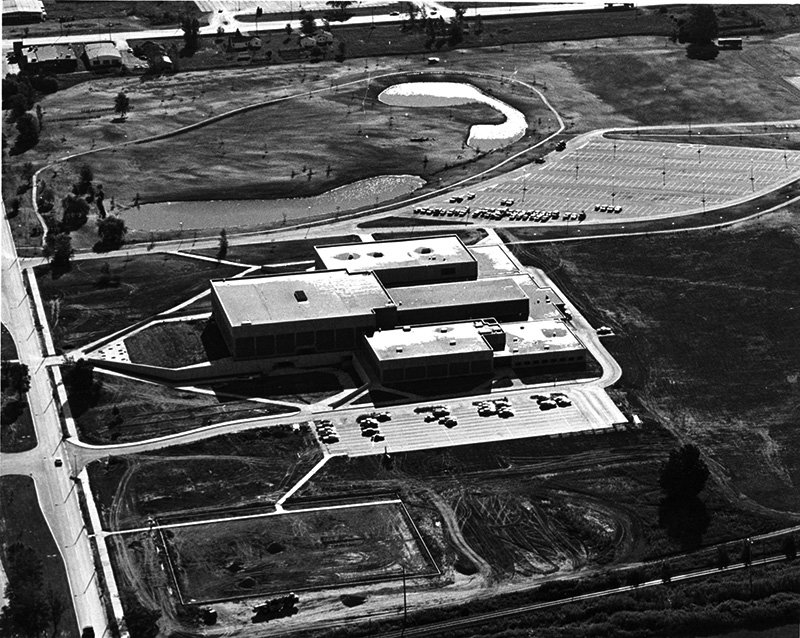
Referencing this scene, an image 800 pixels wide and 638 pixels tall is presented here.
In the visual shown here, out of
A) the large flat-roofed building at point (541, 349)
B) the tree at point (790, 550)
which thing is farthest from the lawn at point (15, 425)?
the tree at point (790, 550)

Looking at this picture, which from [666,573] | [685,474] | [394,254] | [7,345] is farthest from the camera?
[394,254]

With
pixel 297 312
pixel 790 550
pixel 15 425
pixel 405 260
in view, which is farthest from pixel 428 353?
pixel 790 550

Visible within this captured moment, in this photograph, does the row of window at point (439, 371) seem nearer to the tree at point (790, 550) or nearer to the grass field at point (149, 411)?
the grass field at point (149, 411)

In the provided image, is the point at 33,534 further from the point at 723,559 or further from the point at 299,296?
the point at 723,559

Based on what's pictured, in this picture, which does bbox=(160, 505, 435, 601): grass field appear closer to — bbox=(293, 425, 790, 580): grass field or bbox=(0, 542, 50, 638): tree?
bbox=(293, 425, 790, 580): grass field

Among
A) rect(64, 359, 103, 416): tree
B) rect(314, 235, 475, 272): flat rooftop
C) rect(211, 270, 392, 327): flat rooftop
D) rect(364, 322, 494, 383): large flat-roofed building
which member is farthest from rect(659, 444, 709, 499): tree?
rect(64, 359, 103, 416): tree

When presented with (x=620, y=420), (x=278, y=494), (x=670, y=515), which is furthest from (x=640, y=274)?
(x=278, y=494)

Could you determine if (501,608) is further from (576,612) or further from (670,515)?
(670,515)
